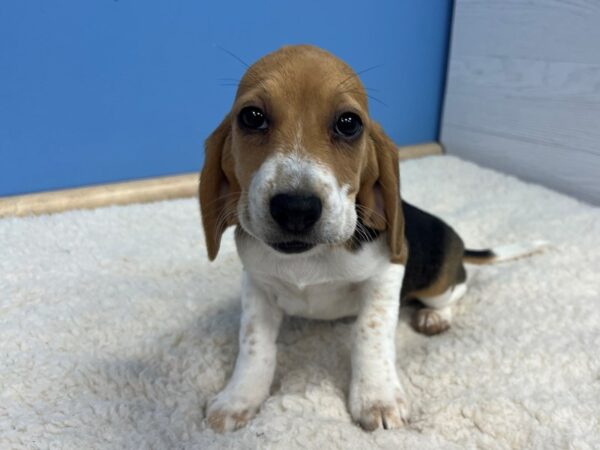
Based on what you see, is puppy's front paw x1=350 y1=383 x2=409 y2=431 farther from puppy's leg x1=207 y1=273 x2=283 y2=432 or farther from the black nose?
the black nose

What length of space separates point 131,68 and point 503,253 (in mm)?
2849

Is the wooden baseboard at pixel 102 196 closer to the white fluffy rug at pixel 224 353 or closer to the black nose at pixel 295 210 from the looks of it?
the white fluffy rug at pixel 224 353

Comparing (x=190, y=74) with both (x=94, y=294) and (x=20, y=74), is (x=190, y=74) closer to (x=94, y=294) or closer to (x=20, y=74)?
(x=20, y=74)

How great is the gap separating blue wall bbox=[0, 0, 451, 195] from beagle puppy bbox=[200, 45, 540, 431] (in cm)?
231

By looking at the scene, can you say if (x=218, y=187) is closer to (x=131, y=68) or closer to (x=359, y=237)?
(x=359, y=237)

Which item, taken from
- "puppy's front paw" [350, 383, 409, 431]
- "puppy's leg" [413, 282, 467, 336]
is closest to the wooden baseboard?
"puppy's leg" [413, 282, 467, 336]

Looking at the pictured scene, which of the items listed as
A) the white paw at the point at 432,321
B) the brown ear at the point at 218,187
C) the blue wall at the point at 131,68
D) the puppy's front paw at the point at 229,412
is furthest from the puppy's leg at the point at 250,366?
the blue wall at the point at 131,68

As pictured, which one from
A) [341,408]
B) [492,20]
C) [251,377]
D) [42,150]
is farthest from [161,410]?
[492,20]

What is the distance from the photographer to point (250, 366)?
75.2 inches

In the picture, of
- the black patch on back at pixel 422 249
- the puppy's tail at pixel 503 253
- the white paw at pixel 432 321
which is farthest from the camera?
the puppy's tail at pixel 503 253

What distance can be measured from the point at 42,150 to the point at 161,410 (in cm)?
260

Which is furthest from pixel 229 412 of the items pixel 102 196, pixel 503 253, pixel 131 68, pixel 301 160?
pixel 131 68

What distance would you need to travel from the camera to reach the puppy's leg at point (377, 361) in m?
1.77

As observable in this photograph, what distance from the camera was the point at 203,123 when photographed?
4.18 m
